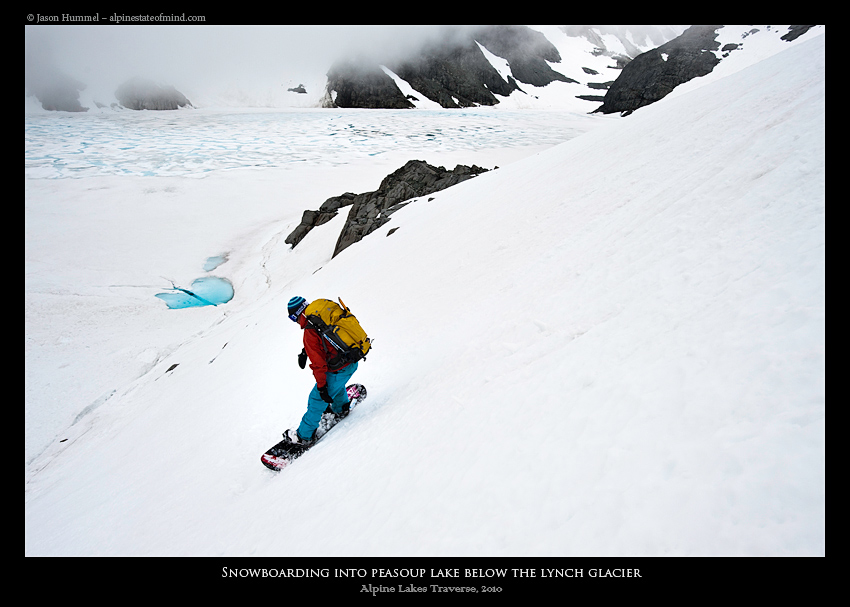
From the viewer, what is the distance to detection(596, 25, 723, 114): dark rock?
59.7 meters

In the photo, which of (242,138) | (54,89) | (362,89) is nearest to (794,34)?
(362,89)

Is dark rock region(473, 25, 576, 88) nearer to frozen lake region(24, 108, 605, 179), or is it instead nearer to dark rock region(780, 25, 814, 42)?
dark rock region(780, 25, 814, 42)

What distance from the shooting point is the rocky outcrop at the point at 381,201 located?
13.0 m

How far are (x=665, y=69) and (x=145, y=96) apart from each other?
86396 mm

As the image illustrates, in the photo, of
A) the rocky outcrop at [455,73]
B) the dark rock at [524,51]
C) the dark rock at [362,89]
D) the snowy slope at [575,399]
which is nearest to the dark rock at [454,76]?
the rocky outcrop at [455,73]

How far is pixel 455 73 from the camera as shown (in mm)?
94438

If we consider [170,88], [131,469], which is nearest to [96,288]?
[131,469]

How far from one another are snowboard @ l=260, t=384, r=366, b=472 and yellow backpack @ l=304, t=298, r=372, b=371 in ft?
2.65

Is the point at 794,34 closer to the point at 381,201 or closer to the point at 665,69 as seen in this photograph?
the point at 665,69

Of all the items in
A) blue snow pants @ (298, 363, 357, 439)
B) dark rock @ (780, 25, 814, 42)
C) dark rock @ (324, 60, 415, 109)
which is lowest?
blue snow pants @ (298, 363, 357, 439)

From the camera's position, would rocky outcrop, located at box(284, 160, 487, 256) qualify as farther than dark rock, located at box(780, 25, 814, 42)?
No

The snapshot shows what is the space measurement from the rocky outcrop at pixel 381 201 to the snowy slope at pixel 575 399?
6.68m

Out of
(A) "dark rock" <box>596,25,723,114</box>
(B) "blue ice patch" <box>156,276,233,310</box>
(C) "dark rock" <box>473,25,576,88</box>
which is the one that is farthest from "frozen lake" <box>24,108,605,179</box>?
(C) "dark rock" <box>473,25,576,88</box>

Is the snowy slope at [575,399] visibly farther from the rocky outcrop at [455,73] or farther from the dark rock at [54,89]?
the rocky outcrop at [455,73]
